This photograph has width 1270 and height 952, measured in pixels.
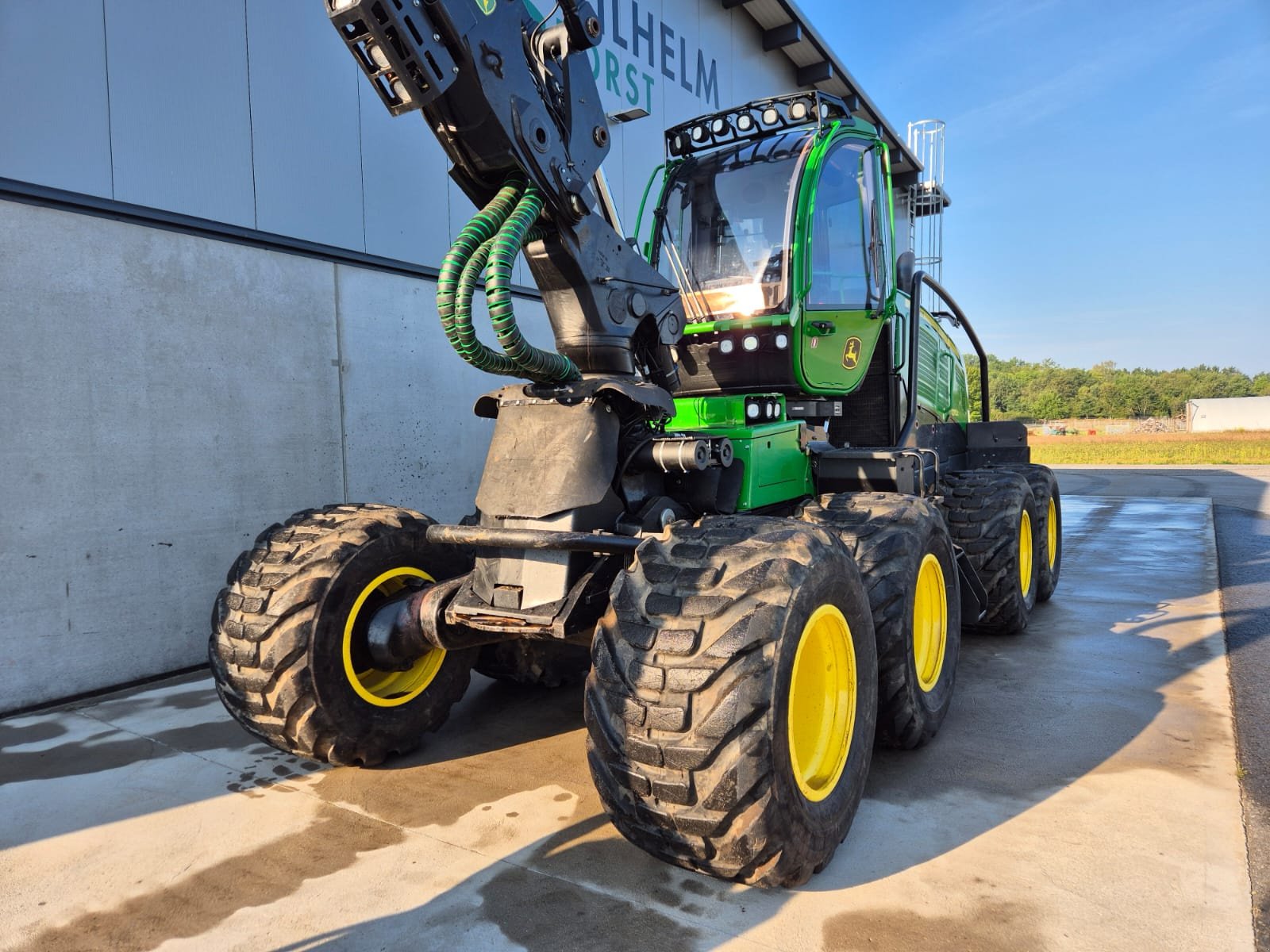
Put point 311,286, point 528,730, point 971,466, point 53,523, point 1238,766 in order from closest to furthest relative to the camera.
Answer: point 1238,766
point 528,730
point 53,523
point 311,286
point 971,466

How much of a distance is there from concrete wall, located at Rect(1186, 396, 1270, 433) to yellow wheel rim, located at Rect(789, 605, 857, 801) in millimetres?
73108

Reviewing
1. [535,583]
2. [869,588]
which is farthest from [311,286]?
[869,588]

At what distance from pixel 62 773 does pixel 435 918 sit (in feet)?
8.02

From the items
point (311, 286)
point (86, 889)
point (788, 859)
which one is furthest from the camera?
point (311, 286)

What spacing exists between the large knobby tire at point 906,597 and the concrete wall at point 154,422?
4.15 meters

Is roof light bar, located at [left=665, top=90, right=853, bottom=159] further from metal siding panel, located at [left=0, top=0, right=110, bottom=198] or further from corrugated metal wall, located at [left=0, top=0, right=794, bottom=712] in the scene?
metal siding panel, located at [left=0, top=0, right=110, bottom=198]

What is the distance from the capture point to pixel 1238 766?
373 centimetres

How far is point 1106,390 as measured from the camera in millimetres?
102625

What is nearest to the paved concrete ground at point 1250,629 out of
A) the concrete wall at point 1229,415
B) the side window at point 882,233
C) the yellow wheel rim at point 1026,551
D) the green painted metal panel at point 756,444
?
the yellow wheel rim at point 1026,551

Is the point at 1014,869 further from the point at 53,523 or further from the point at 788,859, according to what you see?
the point at 53,523

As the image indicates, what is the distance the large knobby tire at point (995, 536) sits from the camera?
5.86 m

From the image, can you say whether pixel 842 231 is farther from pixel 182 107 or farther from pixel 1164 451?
pixel 1164 451

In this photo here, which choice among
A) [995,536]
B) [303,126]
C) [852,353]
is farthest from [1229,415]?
[303,126]

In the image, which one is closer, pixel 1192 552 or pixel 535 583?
pixel 535 583
